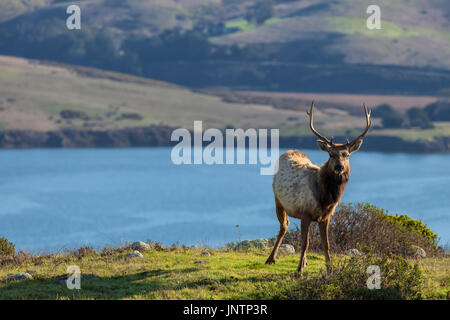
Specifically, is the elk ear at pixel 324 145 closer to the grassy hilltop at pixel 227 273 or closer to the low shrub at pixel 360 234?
the grassy hilltop at pixel 227 273

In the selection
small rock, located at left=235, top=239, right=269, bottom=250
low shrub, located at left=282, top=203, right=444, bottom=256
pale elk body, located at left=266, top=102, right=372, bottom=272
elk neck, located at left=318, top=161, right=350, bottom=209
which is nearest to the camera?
pale elk body, located at left=266, top=102, right=372, bottom=272

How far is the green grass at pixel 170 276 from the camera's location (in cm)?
1260

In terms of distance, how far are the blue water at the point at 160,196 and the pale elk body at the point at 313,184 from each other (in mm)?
38265

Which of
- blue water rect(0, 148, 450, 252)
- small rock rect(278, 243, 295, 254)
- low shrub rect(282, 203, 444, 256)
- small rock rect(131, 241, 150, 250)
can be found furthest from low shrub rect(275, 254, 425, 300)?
blue water rect(0, 148, 450, 252)

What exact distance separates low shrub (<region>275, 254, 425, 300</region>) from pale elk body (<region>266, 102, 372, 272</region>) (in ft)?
3.56

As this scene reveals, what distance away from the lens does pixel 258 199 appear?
107875mm

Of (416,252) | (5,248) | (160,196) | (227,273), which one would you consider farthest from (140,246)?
(160,196)

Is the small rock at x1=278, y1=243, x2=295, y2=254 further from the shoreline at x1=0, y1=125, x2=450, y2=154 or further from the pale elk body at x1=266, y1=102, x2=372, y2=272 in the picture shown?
the shoreline at x1=0, y1=125, x2=450, y2=154

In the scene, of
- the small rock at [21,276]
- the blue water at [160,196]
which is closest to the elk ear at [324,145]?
the small rock at [21,276]

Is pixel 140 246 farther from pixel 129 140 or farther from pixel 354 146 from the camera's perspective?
pixel 129 140

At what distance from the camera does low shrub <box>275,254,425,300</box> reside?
1259cm
